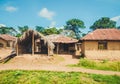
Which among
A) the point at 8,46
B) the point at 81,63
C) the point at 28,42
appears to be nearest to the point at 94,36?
the point at 81,63

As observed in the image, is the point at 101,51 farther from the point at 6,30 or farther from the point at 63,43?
the point at 6,30

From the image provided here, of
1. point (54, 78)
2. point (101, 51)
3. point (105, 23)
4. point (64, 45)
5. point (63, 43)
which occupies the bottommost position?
point (54, 78)

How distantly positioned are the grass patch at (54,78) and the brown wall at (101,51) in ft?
39.6

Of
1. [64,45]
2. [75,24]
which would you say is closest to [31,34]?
[64,45]

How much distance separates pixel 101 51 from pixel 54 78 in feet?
47.1

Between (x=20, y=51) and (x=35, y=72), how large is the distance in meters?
14.2

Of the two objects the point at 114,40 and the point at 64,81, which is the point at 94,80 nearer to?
the point at 64,81

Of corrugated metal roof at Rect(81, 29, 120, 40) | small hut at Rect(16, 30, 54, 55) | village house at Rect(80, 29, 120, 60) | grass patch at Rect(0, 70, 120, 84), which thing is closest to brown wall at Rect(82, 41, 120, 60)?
village house at Rect(80, 29, 120, 60)

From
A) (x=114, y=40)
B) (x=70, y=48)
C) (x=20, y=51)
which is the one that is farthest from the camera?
(x=70, y=48)

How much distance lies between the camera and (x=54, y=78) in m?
12.5

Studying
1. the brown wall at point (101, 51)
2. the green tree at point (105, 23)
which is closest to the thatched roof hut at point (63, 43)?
the brown wall at point (101, 51)

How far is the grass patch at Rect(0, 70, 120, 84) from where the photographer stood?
40.1ft

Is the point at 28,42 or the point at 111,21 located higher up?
the point at 111,21

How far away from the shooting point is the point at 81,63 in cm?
1884
